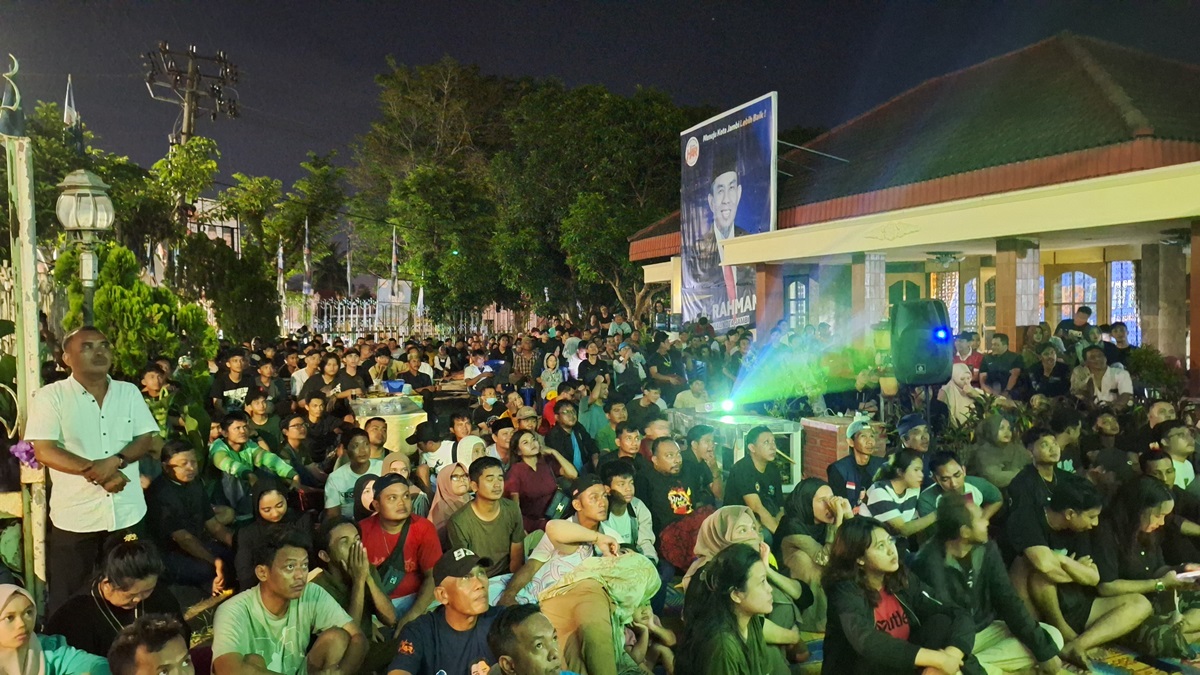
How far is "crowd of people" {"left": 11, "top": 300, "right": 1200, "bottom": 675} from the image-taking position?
3.81m

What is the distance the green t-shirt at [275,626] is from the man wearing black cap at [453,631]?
59cm

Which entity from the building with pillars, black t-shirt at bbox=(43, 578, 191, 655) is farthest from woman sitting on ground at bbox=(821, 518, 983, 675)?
the building with pillars

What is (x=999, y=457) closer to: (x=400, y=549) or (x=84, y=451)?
(x=400, y=549)

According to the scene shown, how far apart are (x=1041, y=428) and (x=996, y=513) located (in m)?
0.91

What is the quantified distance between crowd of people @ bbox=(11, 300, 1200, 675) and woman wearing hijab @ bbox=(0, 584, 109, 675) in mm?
10

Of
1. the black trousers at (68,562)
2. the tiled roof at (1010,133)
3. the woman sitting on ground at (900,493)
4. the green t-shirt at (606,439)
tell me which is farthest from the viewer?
the tiled roof at (1010,133)

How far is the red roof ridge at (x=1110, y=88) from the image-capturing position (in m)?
11.0

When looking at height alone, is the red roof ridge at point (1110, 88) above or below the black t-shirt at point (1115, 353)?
above

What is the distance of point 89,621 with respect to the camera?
3.79 m

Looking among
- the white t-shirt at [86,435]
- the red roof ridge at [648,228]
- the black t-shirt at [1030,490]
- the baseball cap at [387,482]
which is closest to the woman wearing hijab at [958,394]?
the black t-shirt at [1030,490]

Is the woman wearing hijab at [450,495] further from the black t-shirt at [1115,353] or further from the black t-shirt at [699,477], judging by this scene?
the black t-shirt at [1115,353]

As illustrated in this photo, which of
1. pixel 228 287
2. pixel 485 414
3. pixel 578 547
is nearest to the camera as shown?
pixel 578 547

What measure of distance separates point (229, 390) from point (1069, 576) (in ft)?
26.5

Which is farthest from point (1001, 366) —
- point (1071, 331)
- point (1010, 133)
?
point (1010, 133)
